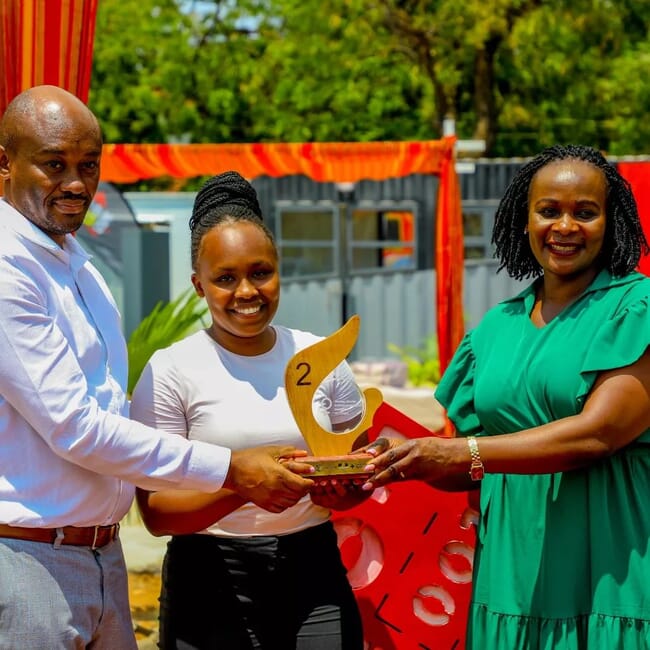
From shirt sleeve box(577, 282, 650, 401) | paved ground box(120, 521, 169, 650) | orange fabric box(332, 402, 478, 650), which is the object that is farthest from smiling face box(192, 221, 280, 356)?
paved ground box(120, 521, 169, 650)

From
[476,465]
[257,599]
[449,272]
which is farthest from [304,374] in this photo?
[449,272]

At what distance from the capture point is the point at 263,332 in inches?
116

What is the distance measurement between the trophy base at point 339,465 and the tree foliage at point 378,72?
597 inches

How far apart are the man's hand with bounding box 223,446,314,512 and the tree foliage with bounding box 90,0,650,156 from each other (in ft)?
50.0

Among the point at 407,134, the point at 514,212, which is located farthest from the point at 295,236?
the point at 514,212

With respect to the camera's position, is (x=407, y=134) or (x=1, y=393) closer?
(x=1, y=393)

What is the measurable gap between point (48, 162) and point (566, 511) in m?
1.44

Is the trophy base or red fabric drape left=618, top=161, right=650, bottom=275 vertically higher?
red fabric drape left=618, top=161, right=650, bottom=275

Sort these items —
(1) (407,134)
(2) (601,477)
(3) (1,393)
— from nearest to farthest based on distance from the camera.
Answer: (3) (1,393) < (2) (601,477) < (1) (407,134)

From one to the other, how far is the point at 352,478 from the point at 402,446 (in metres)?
0.14

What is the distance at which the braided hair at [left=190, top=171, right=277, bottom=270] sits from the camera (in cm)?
290

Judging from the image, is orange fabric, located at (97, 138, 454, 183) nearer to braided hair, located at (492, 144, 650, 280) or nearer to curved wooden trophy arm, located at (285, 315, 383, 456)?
braided hair, located at (492, 144, 650, 280)

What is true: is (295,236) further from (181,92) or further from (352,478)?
(352,478)

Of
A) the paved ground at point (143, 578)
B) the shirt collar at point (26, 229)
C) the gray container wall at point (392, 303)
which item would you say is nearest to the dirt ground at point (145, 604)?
the paved ground at point (143, 578)
